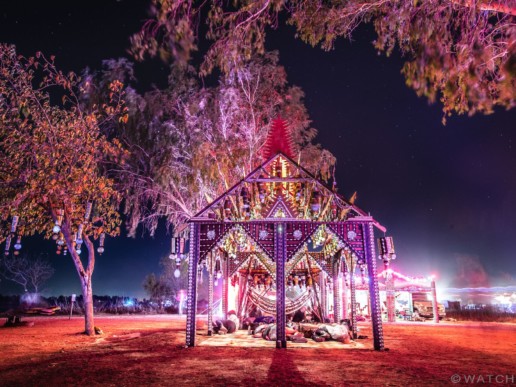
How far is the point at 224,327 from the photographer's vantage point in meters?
14.2

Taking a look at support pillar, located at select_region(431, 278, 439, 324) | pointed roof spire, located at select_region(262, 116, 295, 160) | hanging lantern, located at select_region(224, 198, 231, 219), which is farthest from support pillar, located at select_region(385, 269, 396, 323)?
hanging lantern, located at select_region(224, 198, 231, 219)

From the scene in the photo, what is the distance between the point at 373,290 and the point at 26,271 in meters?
49.2

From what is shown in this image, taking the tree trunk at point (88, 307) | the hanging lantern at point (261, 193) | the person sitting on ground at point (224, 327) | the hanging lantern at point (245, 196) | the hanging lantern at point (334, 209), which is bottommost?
the person sitting on ground at point (224, 327)

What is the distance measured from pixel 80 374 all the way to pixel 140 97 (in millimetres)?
13807

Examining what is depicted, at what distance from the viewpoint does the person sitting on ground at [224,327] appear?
551 inches

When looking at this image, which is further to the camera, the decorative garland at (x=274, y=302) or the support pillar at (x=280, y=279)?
the decorative garland at (x=274, y=302)

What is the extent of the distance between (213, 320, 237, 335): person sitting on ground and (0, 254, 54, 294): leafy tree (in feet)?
137

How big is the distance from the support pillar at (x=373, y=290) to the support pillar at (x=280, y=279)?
2.34 m

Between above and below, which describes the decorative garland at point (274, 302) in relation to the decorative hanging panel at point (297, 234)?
below

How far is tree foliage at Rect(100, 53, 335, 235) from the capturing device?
56.8ft

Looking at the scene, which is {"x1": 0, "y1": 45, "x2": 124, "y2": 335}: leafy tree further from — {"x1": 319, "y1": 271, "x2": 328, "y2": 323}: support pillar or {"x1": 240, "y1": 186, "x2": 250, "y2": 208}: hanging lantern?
{"x1": 319, "y1": 271, "x2": 328, "y2": 323}: support pillar

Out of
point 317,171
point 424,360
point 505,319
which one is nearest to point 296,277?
point 317,171

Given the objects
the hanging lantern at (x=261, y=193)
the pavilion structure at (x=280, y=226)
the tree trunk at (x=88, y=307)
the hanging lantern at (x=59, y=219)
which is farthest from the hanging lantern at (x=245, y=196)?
the tree trunk at (x=88, y=307)

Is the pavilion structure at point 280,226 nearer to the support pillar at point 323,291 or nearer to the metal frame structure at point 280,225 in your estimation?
the metal frame structure at point 280,225
